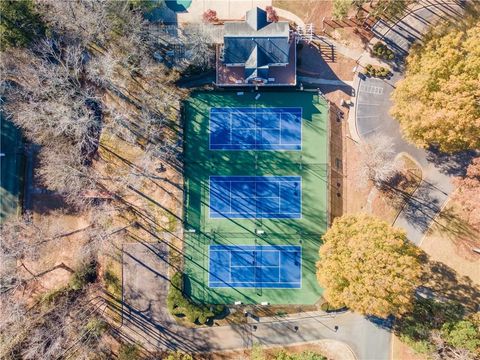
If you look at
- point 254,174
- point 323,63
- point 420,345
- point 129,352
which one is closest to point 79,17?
point 254,174

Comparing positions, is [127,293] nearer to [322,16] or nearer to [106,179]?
[106,179]

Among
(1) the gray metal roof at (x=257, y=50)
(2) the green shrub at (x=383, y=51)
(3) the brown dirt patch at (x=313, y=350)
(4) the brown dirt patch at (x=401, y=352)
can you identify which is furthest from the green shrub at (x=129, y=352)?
(2) the green shrub at (x=383, y=51)

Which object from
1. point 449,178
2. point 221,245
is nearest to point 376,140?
point 449,178

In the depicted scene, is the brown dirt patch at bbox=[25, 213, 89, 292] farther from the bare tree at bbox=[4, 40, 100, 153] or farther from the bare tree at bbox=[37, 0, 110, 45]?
the bare tree at bbox=[37, 0, 110, 45]

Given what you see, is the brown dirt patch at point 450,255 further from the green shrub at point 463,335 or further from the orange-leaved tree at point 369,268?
the orange-leaved tree at point 369,268

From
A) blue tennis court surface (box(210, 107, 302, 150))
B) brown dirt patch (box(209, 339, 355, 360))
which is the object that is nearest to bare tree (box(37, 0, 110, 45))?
blue tennis court surface (box(210, 107, 302, 150))

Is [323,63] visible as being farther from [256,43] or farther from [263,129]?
[263,129]
